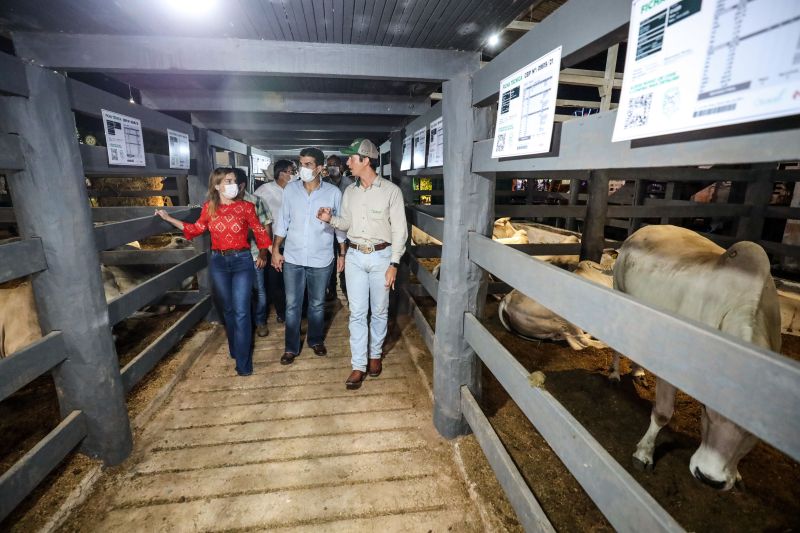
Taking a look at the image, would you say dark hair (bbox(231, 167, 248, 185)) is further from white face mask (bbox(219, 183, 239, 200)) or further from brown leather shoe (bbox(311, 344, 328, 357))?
brown leather shoe (bbox(311, 344, 328, 357))

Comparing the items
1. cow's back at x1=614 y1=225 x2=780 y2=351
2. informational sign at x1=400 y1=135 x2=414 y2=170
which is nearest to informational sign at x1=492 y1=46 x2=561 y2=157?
cow's back at x1=614 y1=225 x2=780 y2=351

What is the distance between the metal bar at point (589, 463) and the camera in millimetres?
1227

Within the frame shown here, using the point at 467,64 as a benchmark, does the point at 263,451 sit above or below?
below

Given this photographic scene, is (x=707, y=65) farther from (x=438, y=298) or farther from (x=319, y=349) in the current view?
(x=319, y=349)

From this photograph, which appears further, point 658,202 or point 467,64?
point 658,202

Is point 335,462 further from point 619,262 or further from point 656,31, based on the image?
point 619,262

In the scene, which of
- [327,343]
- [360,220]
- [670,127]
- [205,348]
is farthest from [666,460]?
[205,348]

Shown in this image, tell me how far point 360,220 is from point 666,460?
3.22 m

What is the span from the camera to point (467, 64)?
262 cm

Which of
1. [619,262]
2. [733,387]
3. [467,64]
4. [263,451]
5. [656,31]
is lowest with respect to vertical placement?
[263,451]

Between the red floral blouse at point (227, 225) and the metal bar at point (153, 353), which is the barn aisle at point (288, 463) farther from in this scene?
the red floral blouse at point (227, 225)

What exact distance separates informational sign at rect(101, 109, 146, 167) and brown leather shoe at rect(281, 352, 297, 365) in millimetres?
2355

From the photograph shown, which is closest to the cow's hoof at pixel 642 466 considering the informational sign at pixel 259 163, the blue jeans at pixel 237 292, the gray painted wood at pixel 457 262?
the gray painted wood at pixel 457 262

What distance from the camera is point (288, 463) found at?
2.81m
